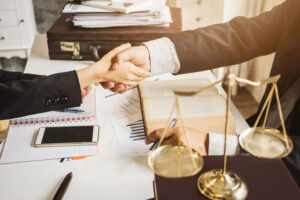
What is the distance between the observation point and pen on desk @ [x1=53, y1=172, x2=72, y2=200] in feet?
2.51

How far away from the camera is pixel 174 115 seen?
3.30ft

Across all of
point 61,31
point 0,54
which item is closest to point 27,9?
point 0,54

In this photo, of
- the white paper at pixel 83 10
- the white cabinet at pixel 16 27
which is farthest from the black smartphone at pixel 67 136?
the white cabinet at pixel 16 27

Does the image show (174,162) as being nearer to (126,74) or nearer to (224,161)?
(224,161)

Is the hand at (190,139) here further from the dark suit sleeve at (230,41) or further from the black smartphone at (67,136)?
the dark suit sleeve at (230,41)

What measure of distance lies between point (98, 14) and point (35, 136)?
64cm

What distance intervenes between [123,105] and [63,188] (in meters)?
0.38

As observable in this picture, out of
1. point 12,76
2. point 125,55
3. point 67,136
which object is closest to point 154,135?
point 67,136

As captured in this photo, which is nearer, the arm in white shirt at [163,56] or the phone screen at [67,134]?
the phone screen at [67,134]

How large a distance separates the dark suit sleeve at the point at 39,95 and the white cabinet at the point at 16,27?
65.1 inches

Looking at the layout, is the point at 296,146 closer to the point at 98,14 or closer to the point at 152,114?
the point at 152,114

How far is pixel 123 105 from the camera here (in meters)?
1.12

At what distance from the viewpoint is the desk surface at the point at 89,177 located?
79 centimetres

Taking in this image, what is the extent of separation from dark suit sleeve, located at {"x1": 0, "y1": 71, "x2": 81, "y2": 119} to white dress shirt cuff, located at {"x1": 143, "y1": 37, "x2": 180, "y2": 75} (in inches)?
9.8
